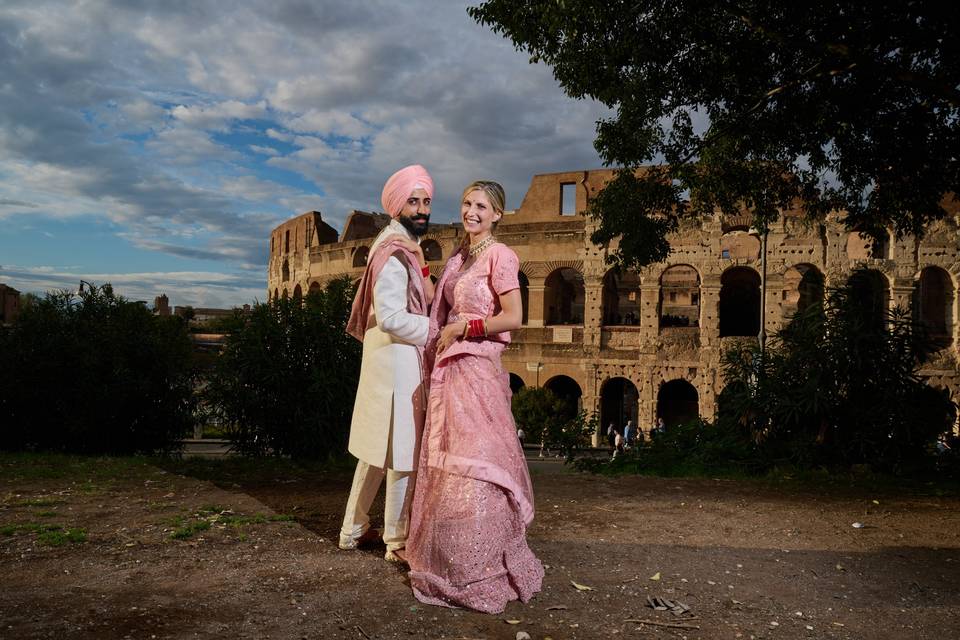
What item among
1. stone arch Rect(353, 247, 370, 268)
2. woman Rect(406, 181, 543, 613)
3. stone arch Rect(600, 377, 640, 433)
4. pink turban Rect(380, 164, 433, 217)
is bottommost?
stone arch Rect(600, 377, 640, 433)

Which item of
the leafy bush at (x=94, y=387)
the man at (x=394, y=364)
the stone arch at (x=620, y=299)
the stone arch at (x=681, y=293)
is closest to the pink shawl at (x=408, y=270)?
the man at (x=394, y=364)

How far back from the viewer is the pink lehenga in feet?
10.4

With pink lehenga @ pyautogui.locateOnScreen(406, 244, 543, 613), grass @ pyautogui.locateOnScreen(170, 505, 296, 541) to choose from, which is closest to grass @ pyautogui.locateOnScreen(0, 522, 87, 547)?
grass @ pyautogui.locateOnScreen(170, 505, 296, 541)

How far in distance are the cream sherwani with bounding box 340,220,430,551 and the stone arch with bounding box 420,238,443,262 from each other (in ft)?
75.7

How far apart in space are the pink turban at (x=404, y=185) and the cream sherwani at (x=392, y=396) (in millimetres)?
137

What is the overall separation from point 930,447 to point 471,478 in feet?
22.4

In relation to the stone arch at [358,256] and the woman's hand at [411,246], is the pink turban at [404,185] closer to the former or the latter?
the woman's hand at [411,246]

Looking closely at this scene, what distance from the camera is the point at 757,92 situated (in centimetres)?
814

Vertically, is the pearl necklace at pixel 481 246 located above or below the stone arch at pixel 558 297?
below

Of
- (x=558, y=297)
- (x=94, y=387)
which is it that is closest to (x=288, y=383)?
(x=94, y=387)

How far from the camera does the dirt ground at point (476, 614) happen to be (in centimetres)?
287

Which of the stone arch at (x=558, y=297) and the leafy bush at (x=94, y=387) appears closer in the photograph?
the leafy bush at (x=94, y=387)

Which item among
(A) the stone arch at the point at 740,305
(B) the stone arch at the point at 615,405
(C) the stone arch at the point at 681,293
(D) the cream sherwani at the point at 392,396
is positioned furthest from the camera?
(C) the stone arch at the point at 681,293

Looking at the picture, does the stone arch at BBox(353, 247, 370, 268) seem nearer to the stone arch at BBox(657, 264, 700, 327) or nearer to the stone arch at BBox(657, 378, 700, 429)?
the stone arch at BBox(657, 264, 700, 327)
